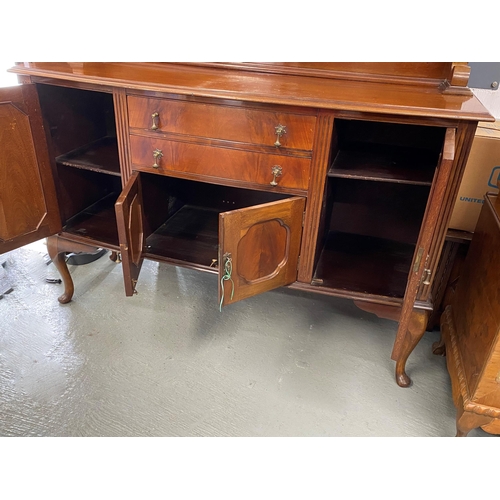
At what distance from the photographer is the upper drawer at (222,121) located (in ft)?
4.09

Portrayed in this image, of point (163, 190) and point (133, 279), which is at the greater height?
point (163, 190)

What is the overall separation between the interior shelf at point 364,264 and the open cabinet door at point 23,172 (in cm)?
103

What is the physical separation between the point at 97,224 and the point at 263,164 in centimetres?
83

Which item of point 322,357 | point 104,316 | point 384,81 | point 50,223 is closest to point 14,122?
point 50,223

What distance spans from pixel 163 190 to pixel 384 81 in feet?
3.04

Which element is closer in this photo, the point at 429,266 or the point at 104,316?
the point at 429,266

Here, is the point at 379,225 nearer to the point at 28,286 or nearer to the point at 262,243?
the point at 262,243

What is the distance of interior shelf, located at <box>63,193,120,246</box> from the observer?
1.70 metres

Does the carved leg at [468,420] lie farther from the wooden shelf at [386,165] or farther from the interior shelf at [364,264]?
the wooden shelf at [386,165]

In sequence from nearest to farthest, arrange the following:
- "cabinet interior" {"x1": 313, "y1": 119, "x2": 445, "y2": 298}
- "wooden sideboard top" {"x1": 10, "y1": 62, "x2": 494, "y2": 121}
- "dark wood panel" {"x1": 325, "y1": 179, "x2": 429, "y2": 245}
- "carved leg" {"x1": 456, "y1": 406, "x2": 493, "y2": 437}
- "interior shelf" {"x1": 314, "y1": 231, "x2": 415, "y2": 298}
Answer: "wooden sideboard top" {"x1": 10, "y1": 62, "x2": 494, "y2": 121}, "carved leg" {"x1": 456, "y1": 406, "x2": 493, "y2": 437}, "cabinet interior" {"x1": 313, "y1": 119, "x2": 445, "y2": 298}, "interior shelf" {"x1": 314, "y1": 231, "x2": 415, "y2": 298}, "dark wood panel" {"x1": 325, "y1": 179, "x2": 429, "y2": 245}

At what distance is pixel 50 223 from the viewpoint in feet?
5.42

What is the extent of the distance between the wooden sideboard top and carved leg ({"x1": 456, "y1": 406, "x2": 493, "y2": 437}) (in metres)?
0.82

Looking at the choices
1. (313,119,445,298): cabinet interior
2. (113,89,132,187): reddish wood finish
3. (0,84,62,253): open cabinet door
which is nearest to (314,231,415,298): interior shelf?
(313,119,445,298): cabinet interior

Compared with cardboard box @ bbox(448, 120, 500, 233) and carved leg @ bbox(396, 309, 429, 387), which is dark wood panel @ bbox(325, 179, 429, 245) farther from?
carved leg @ bbox(396, 309, 429, 387)
